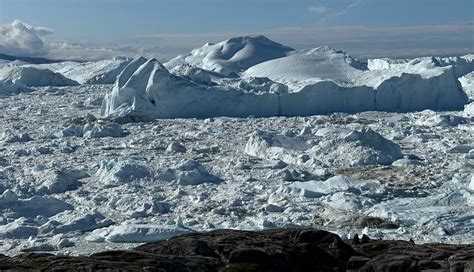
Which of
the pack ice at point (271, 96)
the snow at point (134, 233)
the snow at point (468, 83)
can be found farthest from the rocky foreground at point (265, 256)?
the snow at point (468, 83)

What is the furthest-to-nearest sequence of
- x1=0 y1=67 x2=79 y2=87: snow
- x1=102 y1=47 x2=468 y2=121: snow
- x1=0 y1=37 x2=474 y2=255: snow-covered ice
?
x1=0 y1=67 x2=79 y2=87: snow, x1=102 y1=47 x2=468 y2=121: snow, x1=0 y1=37 x2=474 y2=255: snow-covered ice

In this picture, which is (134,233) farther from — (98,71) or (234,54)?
(234,54)

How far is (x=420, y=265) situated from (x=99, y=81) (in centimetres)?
4175

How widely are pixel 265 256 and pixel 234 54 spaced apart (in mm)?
52619

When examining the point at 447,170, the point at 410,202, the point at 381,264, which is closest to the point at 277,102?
the point at 447,170

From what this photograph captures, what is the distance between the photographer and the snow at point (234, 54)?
203ft

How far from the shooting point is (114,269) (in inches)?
484

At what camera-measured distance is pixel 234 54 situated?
65.5m

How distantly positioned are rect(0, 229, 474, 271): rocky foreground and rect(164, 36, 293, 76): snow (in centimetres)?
4560

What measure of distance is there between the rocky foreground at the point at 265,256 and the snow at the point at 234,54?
150 ft

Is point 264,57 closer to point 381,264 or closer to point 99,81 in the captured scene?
point 99,81

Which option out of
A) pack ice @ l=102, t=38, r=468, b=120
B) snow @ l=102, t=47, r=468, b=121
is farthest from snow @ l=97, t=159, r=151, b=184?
pack ice @ l=102, t=38, r=468, b=120

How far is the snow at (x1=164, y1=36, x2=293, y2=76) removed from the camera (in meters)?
61.9

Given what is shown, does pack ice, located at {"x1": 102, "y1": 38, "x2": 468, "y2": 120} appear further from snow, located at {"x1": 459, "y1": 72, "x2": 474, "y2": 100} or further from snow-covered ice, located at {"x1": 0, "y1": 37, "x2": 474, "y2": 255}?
snow, located at {"x1": 459, "y1": 72, "x2": 474, "y2": 100}
